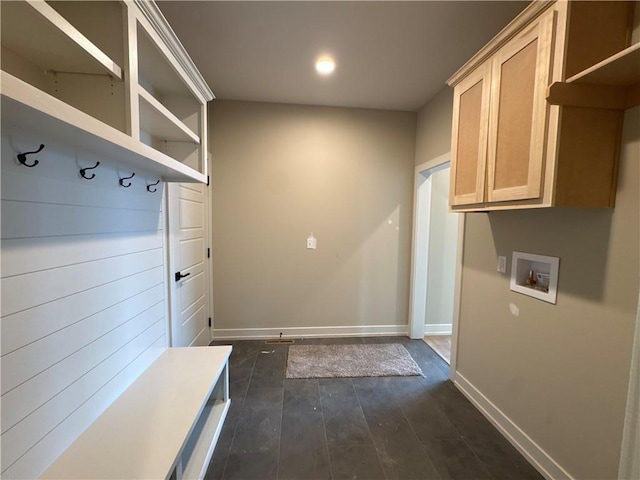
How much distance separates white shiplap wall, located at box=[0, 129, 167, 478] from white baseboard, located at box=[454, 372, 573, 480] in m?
2.45

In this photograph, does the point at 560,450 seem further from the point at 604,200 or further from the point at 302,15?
the point at 302,15

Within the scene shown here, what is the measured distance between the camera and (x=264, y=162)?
305 centimetres

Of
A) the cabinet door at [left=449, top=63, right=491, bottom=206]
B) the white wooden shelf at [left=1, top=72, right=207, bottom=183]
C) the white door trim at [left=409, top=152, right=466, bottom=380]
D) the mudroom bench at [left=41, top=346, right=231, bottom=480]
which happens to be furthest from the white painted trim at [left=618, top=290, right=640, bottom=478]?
the white door trim at [left=409, top=152, right=466, bottom=380]

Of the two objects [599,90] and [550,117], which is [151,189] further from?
[599,90]

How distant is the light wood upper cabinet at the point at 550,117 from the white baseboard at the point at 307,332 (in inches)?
90.4

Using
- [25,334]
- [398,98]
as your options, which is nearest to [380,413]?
[25,334]

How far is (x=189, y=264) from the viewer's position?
98.0 inches

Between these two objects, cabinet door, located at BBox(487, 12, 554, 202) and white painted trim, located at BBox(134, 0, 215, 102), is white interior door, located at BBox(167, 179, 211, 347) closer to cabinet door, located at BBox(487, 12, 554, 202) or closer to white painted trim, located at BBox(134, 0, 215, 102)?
white painted trim, located at BBox(134, 0, 215, 102)

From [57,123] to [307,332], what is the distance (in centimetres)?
296

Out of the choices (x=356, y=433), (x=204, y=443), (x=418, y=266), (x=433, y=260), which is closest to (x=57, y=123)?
(x=204, y=443)

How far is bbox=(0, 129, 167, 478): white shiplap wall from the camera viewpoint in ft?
2.95

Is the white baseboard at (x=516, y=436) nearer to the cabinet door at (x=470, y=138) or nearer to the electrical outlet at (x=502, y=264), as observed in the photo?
the electrical outlet at (x=502, y=264)

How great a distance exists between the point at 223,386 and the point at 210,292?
128 cm

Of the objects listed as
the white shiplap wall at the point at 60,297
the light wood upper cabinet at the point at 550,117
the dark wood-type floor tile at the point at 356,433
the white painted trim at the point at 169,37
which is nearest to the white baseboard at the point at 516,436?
the dark wood-type floor tile at the point at 356,433
